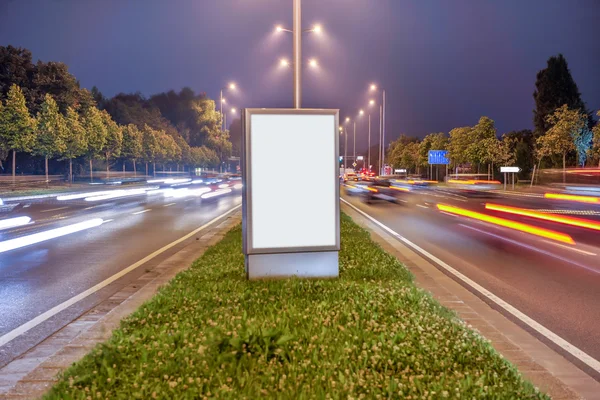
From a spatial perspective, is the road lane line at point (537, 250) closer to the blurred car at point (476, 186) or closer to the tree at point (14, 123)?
the tree at point (14, 123)

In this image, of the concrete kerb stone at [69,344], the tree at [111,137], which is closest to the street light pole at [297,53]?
the concrete kerb stone at [69,344]

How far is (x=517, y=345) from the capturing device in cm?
566

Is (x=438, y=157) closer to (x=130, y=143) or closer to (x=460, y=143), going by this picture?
(x=460, y=143)

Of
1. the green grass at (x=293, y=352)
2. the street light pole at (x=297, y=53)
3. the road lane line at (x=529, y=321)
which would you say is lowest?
the road lane line at (x=529, y=321)

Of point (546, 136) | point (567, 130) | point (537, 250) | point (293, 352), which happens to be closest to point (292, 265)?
point (293, 352)

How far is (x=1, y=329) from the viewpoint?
656 cm

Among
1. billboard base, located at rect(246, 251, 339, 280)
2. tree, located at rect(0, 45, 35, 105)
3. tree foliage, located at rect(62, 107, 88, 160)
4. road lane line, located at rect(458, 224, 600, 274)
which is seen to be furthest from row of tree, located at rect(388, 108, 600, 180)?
tree, located at rect(0, 45, 35, 105)

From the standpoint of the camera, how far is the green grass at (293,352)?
13.6 ft

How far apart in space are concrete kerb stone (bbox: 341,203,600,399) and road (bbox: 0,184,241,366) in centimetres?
477

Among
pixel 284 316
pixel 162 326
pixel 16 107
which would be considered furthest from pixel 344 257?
pixel 16 107

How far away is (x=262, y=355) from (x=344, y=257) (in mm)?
5810

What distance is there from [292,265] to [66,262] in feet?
18.5

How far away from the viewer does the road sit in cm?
715

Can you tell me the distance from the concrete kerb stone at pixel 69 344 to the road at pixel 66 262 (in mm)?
278
